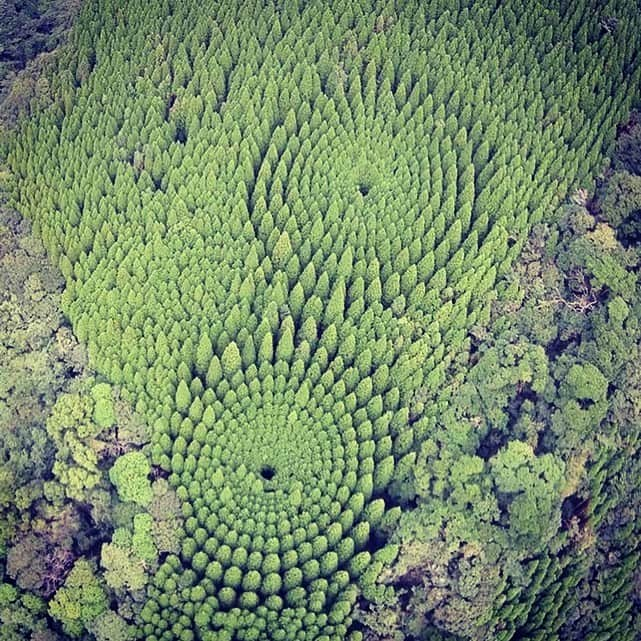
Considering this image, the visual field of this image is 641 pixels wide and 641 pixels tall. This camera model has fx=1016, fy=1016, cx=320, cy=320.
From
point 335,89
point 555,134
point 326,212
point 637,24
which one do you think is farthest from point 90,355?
point 637,24

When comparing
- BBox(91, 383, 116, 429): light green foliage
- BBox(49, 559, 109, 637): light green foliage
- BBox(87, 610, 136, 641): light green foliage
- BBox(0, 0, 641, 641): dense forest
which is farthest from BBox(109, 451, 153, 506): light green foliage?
BBox(87, 610, 136, 641): light green foliage

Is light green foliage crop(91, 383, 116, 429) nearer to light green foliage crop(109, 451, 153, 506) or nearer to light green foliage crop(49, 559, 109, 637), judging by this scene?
light green foliage crop(109, 451, 153, 506)

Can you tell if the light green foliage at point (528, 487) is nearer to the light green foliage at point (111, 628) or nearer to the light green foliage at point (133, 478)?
the light green foliage at point (133, 478)

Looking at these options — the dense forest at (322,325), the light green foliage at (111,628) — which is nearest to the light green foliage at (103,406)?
the dense forest at (322,325)

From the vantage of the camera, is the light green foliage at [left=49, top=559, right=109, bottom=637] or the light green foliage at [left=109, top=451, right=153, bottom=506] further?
the light green foliage at [left=109, top=451, right=153, bottom=506]

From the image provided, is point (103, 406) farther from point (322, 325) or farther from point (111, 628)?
point (322, 325)

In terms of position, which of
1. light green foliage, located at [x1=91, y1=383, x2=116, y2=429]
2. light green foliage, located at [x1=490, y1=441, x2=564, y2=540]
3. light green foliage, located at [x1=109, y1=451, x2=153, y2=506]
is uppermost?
light green foliage, located at [x1=490, y1=441, x2=564, y2=540]
